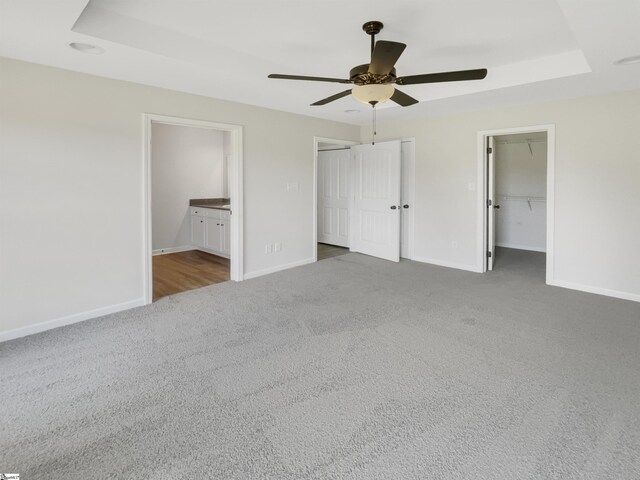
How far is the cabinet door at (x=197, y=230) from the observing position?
6.80 metres

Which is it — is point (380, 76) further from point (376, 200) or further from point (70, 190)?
point (376, 200)

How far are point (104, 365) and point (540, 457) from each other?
273 centimetres

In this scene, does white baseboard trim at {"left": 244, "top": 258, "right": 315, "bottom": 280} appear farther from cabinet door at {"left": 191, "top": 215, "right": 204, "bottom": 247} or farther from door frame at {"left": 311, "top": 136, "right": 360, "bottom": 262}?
cabinet door at {"left": 191, "top": 215, "right": 204, "bottom": 247}

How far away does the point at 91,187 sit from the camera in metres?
3.54

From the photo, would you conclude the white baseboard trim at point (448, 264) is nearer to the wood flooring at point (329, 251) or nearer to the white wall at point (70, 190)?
the wood flooring at point (329, 251)

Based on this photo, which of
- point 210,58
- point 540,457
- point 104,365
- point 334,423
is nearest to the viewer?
point 540,457

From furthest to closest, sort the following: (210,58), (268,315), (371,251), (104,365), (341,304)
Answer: (371,251) → (341,304) → (268,315) → (210,58) → (104,365)

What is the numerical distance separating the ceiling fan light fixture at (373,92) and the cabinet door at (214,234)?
401cm

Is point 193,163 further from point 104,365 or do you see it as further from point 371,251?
point 104,365

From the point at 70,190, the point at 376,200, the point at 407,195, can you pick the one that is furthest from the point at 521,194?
the point at 70,190

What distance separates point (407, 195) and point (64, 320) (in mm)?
4835

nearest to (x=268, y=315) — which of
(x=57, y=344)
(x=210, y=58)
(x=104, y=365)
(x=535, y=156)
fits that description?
(x=104, y=365)

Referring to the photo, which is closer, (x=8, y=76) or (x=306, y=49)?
(x=8, y=76)

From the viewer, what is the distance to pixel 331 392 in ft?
7.66
